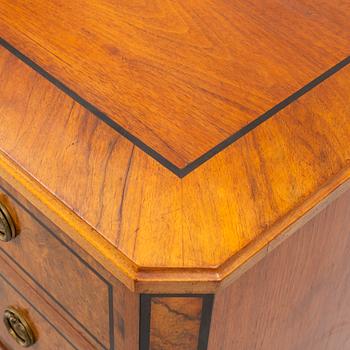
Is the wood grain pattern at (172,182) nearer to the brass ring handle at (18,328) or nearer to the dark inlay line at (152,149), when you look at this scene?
the dark inlay line at (152,149)

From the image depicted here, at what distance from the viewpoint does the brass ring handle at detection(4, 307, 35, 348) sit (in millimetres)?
860

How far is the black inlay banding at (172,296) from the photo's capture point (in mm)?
583

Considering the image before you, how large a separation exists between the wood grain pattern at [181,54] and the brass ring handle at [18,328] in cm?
32

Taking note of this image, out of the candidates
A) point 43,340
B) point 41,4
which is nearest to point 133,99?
point 41,4

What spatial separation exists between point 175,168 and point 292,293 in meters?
0.20

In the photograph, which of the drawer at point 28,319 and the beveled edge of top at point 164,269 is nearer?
the beveled edge of top at point 164,269

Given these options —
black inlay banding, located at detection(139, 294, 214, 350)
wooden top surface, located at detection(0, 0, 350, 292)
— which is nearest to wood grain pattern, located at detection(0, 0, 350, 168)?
wooden top surface, located at detection(0, 0, 350, 292)

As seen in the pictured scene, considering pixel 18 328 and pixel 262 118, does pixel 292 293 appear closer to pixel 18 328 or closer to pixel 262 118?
pixel 262 118

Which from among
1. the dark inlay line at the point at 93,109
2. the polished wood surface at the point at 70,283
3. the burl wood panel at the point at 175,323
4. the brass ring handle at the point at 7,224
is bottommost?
the burl wood panel at the point at 175,323

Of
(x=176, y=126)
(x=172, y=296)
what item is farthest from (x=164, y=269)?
(x=176, y=126)

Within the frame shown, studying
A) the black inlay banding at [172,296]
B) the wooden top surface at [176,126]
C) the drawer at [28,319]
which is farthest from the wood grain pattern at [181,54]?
the drawer at [28,319]

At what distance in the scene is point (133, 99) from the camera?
2.18 ft

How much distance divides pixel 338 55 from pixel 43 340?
455 mm

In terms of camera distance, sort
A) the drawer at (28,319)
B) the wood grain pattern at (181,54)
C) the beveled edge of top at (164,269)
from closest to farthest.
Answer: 1. the beveled edge of top at (164,269)
2. the wood grain pattern at (181,54)
3. the drawer at (28,319)
